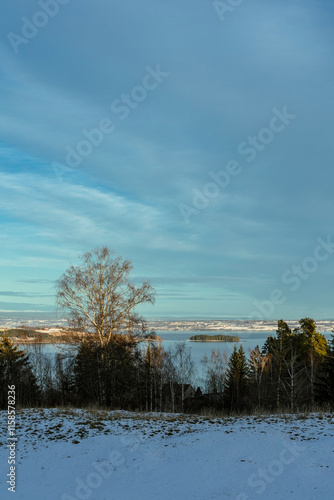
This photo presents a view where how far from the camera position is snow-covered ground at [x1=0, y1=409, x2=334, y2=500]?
11.0 m

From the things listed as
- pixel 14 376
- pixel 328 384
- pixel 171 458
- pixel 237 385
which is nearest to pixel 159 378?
pixel 237 385

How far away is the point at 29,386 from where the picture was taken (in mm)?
A: 39781

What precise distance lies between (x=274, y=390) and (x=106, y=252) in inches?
1101

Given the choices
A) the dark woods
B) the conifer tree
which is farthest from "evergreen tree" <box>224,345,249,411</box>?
the conifer tree

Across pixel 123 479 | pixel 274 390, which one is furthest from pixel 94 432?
pixel 274 390

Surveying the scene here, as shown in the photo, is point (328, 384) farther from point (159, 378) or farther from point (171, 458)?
point (171, 458)

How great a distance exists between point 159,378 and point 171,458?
25.7 m

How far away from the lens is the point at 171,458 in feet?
45.0

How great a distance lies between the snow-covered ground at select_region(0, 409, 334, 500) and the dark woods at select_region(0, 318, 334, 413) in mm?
Result: 5223

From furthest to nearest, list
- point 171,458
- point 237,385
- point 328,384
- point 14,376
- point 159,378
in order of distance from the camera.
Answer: point 237,385 < point 14,376 < point 159,378 < point 328,384 < point 171,458

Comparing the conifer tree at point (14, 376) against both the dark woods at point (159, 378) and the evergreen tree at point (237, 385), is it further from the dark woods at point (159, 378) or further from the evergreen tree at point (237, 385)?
the evergreen tree at point (237, 385)

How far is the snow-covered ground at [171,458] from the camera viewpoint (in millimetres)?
11008

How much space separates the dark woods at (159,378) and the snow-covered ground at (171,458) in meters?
5.22

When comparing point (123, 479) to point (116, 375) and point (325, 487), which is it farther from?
point (116, 375)
